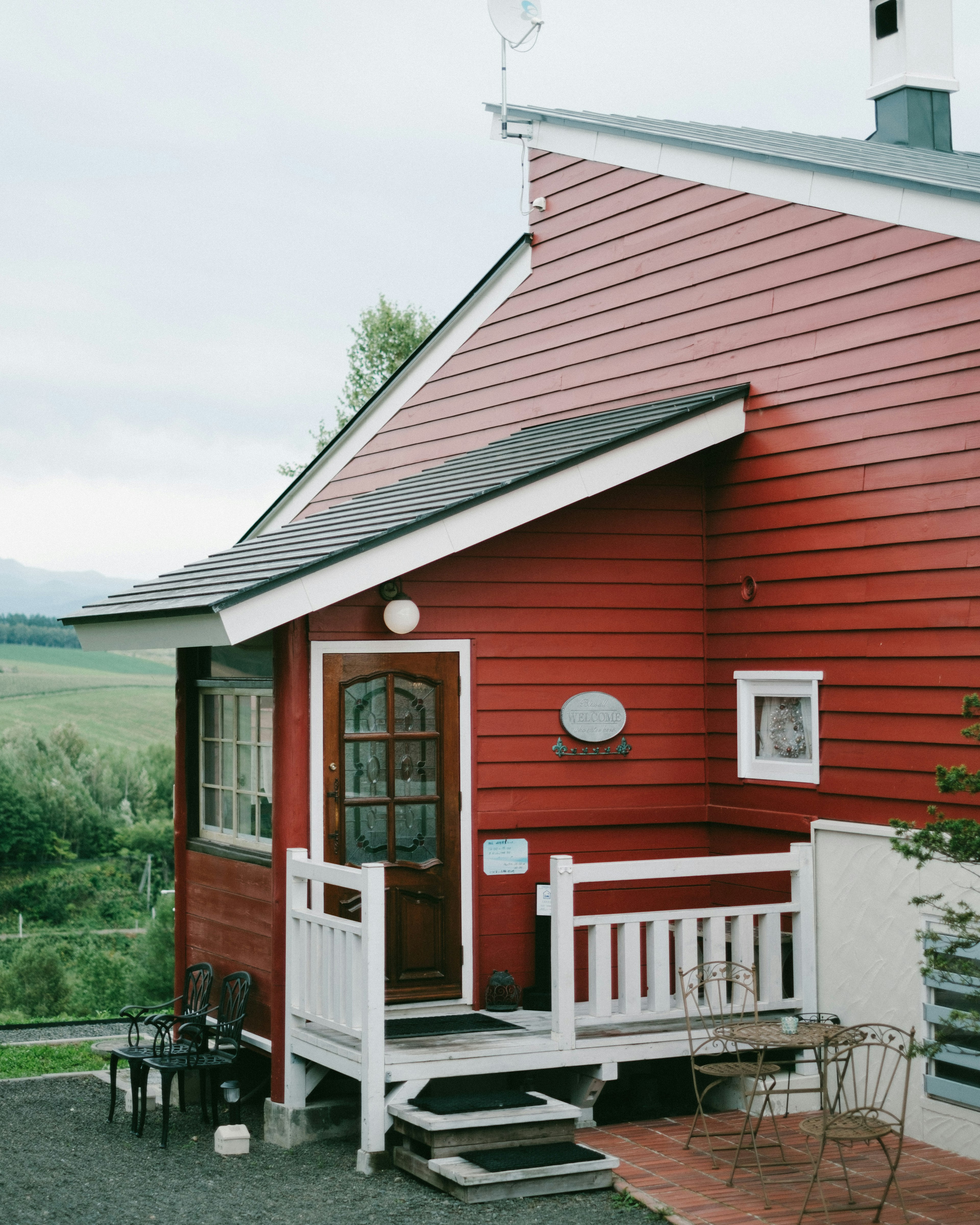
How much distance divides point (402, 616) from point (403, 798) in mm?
989

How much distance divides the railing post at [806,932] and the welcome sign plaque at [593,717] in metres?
1.22

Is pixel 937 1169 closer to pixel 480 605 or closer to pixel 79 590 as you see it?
pixel 480 605

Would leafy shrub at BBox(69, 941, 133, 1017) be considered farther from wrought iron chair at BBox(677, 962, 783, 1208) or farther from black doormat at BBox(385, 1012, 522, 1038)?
wrought iron chair at BBox(677, 962, 783, 1208)

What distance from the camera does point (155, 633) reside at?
6789 mm

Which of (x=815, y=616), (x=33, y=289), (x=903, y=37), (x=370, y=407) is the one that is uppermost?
(x=33, y=289)

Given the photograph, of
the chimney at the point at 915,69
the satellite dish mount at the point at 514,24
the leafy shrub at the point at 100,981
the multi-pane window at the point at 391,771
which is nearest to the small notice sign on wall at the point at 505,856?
the multi-pane window at the point at 391,771

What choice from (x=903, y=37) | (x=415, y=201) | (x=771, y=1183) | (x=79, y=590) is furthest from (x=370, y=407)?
(x=79, y=590)

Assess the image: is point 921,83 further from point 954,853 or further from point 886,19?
point 954,853

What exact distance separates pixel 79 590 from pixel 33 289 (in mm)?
57148

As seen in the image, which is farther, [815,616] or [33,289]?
[33,289]

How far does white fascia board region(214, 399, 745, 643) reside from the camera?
6066 millimetres

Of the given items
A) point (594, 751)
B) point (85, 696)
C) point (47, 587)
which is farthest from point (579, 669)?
point (47, 587)

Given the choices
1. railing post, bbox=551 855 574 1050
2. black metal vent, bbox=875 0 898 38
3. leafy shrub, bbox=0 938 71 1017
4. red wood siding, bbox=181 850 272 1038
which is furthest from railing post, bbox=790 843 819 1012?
leafy shrub, bbox=0 938 71 1017

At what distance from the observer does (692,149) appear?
24.9 feet
